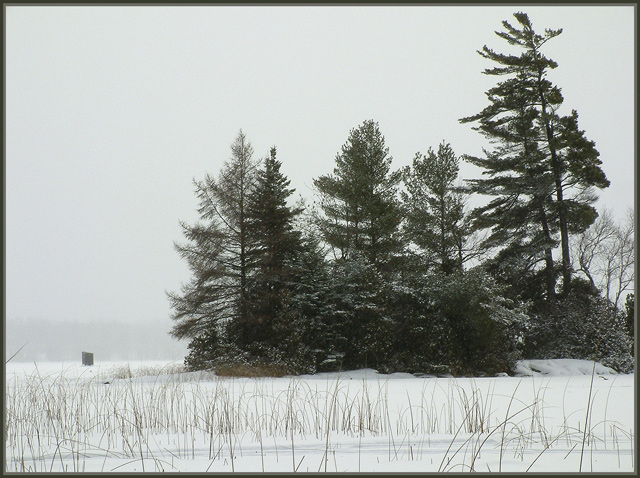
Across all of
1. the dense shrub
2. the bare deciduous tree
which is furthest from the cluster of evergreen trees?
the bare deciduous tree

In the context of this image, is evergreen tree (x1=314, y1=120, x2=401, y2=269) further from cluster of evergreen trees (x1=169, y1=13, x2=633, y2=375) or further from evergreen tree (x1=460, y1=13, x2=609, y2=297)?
evergreen tree (x1=460, y1=13, x2=609, y2=297)

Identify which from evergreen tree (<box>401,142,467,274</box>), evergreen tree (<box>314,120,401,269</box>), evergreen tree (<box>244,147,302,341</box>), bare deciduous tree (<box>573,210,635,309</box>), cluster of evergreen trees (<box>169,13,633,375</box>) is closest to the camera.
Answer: cluster of evergreen trees (<box>169,13,633,375</box>)

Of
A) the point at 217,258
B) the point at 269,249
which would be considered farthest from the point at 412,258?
the point at 217,258

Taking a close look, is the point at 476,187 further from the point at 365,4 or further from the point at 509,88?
the point at 365,4

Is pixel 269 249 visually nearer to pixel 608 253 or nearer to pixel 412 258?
pixel 412 258

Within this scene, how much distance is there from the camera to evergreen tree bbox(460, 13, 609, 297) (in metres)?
19.5

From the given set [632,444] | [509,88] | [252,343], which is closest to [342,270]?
[252,343]

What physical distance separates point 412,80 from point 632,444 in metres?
200

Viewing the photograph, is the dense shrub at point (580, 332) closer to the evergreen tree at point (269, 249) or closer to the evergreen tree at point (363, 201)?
the evergreen tree at point (363, 201)

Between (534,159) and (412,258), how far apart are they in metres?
6.99

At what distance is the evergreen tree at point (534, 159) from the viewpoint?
19.5 meters

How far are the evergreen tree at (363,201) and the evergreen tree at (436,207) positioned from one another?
1.47 m

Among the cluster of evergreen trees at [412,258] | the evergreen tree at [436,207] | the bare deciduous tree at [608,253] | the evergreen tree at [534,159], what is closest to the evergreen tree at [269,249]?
the cluster of evergreen trees at [412,258]

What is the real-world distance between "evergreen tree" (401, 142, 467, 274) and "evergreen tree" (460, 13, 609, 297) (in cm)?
115
